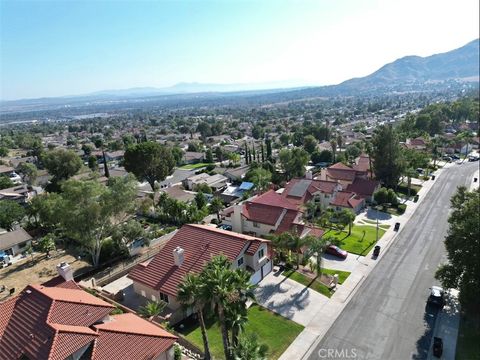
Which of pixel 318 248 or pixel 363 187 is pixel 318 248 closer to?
pixel 318 248

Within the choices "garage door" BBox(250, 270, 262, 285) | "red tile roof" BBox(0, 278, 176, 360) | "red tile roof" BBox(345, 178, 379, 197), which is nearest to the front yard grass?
"garage door" BBox(250, 270, 262, 285)

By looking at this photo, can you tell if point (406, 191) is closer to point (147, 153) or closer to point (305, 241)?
point (305, 241)

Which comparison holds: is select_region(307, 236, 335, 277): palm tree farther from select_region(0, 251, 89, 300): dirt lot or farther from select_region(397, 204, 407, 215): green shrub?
select_region(397, 204, 407, 215): green shrub

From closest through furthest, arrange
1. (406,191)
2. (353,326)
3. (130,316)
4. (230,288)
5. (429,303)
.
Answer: (230,288)
(130,316)
(353,326)
(429,303)
(406,191)

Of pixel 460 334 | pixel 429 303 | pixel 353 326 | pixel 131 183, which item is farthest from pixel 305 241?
pixel 131 183

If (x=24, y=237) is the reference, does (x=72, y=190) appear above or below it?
above

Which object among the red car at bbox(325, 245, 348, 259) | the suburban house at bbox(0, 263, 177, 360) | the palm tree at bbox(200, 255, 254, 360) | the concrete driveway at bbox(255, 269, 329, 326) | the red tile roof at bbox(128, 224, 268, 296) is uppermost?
the palm tree at bbox(200, 255, 254, 360)
